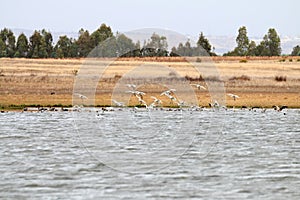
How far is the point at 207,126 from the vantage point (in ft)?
97.1

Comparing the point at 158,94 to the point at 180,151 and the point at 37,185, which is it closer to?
the point at 180,151

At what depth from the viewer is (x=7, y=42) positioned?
104 meters

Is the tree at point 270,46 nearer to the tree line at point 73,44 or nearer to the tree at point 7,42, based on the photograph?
the tree line at point 73,44

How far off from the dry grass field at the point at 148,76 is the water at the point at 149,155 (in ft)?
16.2

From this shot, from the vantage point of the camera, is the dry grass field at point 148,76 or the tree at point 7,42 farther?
the tree at point 7,42

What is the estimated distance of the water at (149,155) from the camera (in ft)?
55.2

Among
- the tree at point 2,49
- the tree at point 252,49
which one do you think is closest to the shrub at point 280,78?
the tree at point 2,49

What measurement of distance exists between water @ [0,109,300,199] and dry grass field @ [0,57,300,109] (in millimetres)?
4923

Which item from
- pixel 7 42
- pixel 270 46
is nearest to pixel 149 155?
pixel 7 42

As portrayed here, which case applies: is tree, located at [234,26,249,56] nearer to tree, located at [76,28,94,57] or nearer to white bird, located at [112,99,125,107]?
Answer: tree, located at [76,28,94,57]

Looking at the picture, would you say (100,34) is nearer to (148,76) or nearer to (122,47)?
(148,76)

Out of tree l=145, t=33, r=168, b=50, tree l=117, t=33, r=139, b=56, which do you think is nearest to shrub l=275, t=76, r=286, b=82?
tree l=117, t=33, r=139, b=56

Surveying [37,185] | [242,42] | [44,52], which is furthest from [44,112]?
[242,42]

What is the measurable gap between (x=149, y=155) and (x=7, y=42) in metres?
84.7
